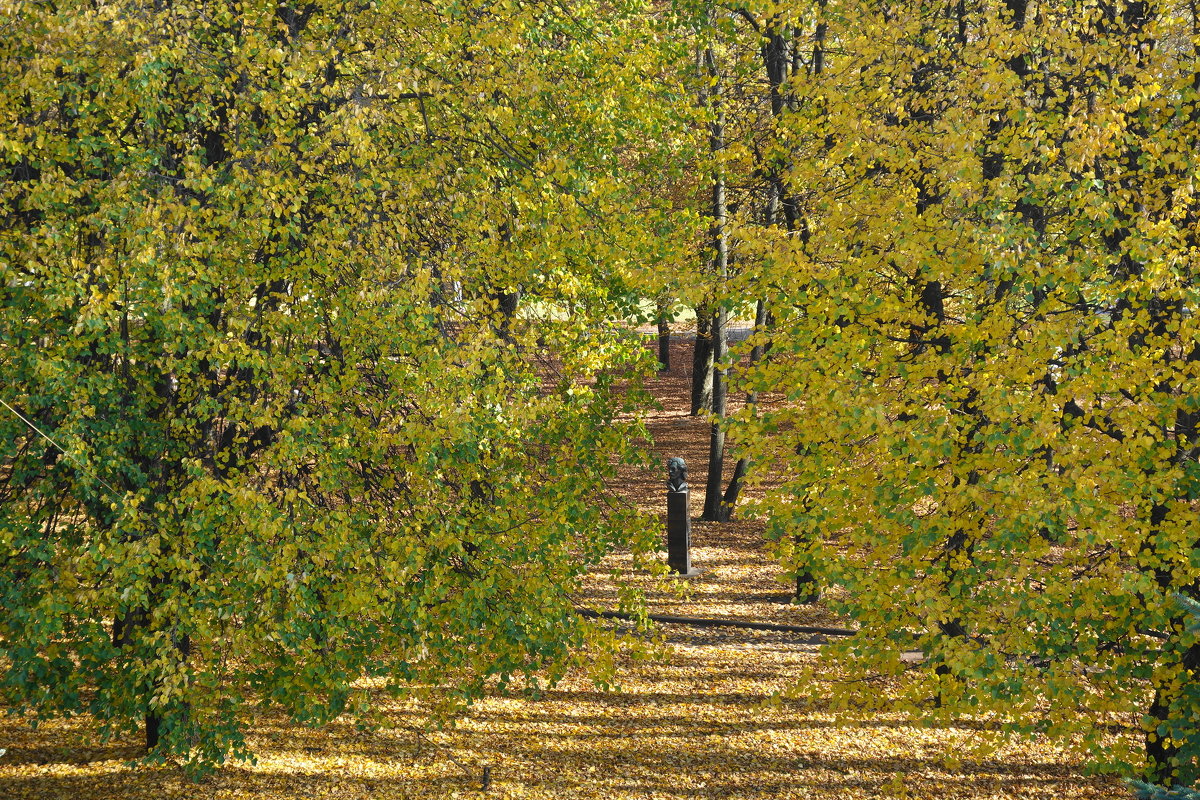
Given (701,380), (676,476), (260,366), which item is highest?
(701,380)

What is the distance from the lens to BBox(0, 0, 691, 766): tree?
5.65 m

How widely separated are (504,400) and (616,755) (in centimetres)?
341

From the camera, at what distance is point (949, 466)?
5547mm

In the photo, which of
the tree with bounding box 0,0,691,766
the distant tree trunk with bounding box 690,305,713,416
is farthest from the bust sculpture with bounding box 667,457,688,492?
the distant tree trunk with bounding box 690,305,713,416

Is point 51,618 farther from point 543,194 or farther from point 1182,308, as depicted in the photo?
point 1182,308

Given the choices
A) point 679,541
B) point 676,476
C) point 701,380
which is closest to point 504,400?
point 676,476

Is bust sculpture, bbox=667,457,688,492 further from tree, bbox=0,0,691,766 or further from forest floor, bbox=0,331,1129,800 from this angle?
tree, bbox=0,0,691,766

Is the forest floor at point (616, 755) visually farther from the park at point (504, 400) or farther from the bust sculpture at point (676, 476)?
the bust sculpture at point (676, 476)

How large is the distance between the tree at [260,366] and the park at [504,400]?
0.04 meters

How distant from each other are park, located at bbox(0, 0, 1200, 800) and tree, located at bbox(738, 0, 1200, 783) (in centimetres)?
4

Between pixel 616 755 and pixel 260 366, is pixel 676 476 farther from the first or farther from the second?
pixel 260 366

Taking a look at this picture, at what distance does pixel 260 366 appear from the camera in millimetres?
5980

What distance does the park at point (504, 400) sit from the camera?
528cm

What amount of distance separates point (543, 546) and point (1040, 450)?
11.4ft
